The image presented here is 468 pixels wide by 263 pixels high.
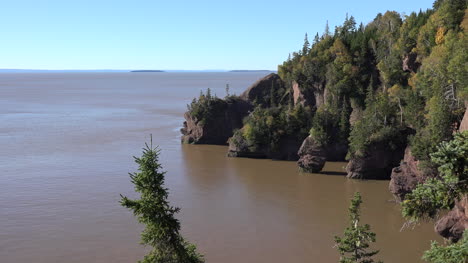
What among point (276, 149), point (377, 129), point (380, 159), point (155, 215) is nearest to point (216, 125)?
point (276, 149)

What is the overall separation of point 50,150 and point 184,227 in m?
39.7

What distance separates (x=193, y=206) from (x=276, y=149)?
22.8m

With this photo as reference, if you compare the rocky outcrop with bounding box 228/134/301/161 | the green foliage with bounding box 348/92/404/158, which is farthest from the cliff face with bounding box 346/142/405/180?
the rocky outcrop with bounding box 228/134/301/161

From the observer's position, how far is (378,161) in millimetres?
52781

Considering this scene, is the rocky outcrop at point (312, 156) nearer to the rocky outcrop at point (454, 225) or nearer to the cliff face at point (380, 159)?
the cliff face at point (380, 159)

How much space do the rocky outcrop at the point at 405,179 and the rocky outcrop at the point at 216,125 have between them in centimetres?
3828

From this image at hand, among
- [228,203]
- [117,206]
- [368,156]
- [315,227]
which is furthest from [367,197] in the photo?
[117,206]

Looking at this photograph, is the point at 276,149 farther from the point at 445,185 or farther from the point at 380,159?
the point at 445,185

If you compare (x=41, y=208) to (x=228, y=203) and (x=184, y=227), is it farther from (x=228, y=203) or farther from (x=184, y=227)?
(x=228, y=203)

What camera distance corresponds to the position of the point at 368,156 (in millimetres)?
52625

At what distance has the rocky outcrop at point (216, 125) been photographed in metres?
78.4

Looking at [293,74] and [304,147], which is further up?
[293,74]

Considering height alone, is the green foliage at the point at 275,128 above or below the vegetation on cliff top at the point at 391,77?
below

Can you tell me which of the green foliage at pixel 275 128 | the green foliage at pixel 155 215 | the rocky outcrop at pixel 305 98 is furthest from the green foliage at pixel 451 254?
the rocky outcrop at pixel 305 98
